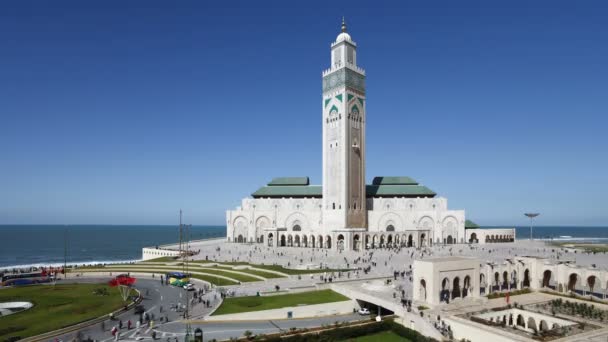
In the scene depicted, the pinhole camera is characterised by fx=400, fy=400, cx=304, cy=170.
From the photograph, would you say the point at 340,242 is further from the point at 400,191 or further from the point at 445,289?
the point at 445,289

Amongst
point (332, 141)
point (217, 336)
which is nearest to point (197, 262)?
point (217, 336)

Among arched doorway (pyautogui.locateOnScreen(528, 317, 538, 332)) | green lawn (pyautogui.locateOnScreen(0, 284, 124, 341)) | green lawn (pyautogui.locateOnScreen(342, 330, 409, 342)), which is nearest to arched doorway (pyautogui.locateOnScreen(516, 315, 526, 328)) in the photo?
arched doorway (pyautogui.locateOnScreen(528, 317, 538, 332))

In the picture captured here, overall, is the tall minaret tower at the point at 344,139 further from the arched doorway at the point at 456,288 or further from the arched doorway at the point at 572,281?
the arched doorway at the point at 572,281

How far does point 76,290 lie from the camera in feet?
132

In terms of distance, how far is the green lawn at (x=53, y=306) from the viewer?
28.0m

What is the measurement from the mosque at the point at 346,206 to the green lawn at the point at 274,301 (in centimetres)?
3569

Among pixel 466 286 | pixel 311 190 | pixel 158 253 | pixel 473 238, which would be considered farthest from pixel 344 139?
pixel 466 286

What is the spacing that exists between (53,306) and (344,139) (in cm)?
5798

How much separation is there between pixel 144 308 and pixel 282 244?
166ft

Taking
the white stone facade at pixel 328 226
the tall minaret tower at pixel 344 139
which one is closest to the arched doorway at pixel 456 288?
the white stone facade at pixel 328 226

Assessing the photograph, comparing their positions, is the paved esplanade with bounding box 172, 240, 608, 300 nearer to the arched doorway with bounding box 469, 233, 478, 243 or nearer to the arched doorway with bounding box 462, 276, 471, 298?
the arched doorway with bounding box 462, 276, 471, 298

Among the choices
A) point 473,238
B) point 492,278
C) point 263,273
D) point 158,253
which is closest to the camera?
point 492,278

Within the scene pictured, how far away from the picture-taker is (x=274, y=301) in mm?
35188

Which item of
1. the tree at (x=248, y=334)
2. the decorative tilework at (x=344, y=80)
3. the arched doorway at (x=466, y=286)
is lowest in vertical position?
the tree at (x=248, y=334)
